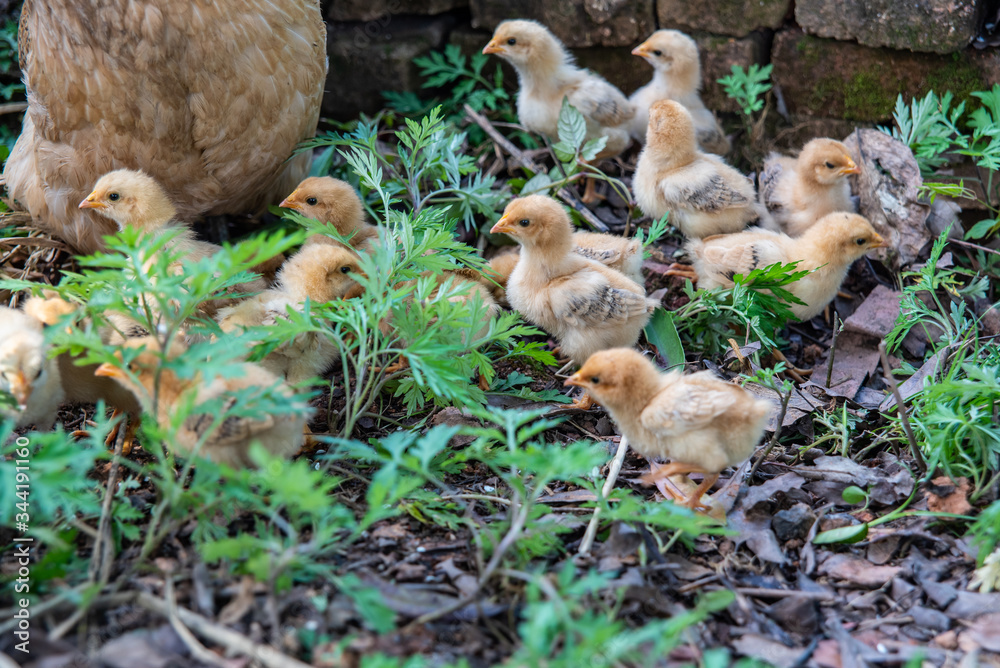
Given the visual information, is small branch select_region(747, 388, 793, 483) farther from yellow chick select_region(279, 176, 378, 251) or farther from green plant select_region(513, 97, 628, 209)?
yellow chick select_region(279, 176, 378, 251)

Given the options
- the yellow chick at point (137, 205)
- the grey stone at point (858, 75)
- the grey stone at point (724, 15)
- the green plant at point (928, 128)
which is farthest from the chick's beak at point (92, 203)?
the green plant at point (928, 128)

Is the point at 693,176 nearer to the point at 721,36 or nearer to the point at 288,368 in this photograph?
the point at 721,36

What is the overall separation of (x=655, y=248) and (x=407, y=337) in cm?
190

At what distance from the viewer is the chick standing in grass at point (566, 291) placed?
3143 mm

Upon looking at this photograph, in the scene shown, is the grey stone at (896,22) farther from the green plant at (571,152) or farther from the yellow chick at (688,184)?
the green plant at (571,152)

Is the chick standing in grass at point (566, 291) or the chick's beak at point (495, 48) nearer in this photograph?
the chick standing in grass at point (566, 291)

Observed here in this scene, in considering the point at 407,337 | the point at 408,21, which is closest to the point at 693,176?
the point at 407,337

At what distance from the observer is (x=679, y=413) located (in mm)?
2502

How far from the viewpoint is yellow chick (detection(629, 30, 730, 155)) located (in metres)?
4.27

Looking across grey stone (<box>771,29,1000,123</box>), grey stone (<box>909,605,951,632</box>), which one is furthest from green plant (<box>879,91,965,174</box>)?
grey stone (<box>909,605,951,632</box>)

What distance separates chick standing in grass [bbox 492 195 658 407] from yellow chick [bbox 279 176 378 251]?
0.71 meters

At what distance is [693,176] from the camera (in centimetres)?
371

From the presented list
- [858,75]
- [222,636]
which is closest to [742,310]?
[858,75]

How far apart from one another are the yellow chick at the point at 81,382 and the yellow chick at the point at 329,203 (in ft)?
3.33
